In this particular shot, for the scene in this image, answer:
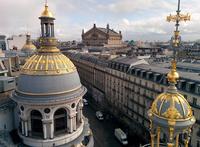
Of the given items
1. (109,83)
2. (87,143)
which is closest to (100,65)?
(109,83)

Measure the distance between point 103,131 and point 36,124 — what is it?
38109mm

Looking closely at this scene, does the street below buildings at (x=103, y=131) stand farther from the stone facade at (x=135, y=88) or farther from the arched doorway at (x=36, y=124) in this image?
the arched doorway at (x=36, y=124)

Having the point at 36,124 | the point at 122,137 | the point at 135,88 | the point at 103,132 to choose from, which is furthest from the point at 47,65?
the point at 103,132

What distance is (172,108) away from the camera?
16609 millimetres

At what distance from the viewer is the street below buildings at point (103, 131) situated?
64.8 metres

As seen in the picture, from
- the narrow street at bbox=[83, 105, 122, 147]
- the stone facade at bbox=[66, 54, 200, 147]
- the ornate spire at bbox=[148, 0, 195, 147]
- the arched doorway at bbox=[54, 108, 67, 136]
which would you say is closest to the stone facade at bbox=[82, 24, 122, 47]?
the stone facade at bbox=[66, 54, 200, 147]

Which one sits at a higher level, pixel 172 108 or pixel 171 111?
pixel 172 108

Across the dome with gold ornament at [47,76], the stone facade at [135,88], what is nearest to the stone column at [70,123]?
the dome with gold ornament at [47,76]

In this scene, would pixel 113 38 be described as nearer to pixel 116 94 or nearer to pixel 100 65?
pixel 100 65

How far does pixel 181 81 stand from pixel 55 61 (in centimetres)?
2961

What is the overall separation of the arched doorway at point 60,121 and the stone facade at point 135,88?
22.0 metres

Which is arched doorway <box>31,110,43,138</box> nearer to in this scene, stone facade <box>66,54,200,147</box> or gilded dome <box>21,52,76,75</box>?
gilded dome <box>21,52,76,75</box>

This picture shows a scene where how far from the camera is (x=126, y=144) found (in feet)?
209

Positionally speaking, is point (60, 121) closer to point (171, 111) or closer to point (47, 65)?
point (47, 65)
